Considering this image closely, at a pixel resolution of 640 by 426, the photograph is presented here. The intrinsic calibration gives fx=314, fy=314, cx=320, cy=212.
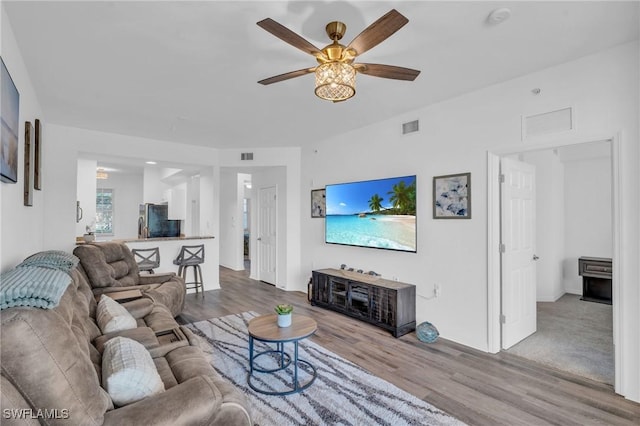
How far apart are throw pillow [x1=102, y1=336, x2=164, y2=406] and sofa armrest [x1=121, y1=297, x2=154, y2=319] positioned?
124 cm

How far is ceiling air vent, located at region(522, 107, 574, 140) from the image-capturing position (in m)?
2.69

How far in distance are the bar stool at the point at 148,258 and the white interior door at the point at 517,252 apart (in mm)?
4914

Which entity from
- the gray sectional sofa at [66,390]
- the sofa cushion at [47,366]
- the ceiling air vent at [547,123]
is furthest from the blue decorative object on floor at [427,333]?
the sofa cushion at [47,366]

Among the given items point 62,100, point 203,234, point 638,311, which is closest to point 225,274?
point 203,234

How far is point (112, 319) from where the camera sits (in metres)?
2.25

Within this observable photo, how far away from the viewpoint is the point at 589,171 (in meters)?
5.37

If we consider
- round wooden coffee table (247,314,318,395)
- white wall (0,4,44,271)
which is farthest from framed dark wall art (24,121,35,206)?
round wooden coffee table (247,314,318,395)

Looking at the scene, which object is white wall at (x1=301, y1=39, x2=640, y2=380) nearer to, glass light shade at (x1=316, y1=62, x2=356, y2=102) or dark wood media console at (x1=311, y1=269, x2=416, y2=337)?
dark wood media console at (x1=311, y1=269, x2=416, y2=337)

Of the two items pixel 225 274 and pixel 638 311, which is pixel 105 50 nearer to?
pixel 638 311

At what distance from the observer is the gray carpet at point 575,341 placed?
9.36 feet

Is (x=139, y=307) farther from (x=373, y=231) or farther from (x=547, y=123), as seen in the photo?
(x=547, y=123)

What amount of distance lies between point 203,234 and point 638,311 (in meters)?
6.14

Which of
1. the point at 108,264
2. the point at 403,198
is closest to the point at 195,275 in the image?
the point at 108,264

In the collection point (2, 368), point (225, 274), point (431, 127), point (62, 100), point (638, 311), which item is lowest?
point (225, 274)
